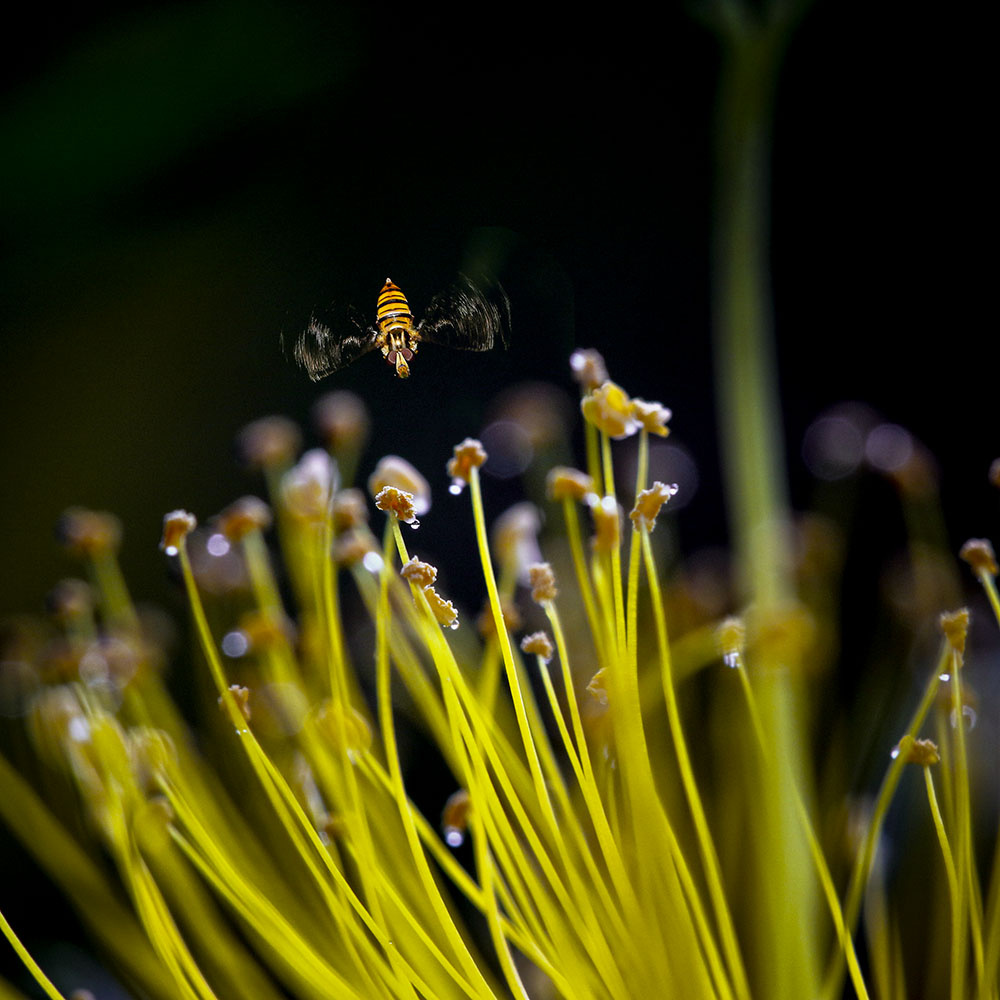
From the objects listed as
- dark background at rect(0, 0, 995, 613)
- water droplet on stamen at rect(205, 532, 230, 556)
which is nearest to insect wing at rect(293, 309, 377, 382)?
water droplet on stamen at rect(205, 532, 230, 556)

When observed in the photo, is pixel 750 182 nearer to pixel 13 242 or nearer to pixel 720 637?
pixel 720 637

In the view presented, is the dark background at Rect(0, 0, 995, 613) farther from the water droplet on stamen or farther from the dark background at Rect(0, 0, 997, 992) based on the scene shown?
the water droplet on stamen

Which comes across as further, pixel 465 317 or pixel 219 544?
pixel 219 544

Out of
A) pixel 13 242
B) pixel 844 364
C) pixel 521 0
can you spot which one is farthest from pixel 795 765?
pixel 13 242

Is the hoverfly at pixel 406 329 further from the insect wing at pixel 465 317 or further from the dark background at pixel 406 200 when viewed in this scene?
the dark background at pixel 406 200

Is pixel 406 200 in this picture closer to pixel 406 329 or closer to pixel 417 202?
pixel 417 202

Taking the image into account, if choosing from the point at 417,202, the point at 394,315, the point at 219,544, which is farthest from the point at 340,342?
the point at 417,202
